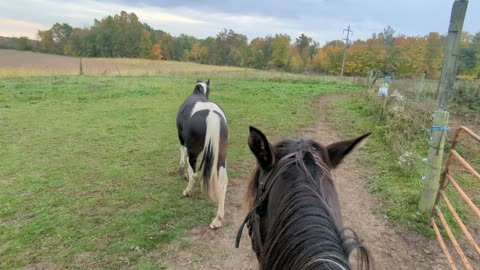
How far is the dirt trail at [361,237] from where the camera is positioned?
3115 millimetres

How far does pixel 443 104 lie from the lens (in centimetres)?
346

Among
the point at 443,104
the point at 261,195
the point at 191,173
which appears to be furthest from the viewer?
the point at 191,173

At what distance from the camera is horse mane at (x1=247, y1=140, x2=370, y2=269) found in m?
0.90

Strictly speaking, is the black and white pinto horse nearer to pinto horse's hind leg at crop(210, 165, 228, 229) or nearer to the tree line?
pinto horse's hind leg at crop(210, 165, 228, 229)

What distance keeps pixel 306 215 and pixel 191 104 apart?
12.3 feet

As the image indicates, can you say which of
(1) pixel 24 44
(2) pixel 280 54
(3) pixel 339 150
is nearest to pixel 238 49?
(2) pixel 280 54

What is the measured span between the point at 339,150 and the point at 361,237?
258 cm

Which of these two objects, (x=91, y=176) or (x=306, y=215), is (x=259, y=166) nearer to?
(x=306, y=215)

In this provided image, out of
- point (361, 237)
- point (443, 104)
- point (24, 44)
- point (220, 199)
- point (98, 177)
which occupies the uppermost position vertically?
point (24, 44)

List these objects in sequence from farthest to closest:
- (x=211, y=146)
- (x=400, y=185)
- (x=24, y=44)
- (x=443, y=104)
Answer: (x=24, y=44), (x=400, y=185), (x=211, y=146), (x=443, y=104)

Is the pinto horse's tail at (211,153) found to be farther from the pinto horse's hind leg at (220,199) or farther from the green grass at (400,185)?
the green grass at (400,185)

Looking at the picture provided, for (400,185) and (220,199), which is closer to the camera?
(220,199)

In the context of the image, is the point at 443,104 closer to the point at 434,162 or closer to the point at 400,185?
the point at 434,162

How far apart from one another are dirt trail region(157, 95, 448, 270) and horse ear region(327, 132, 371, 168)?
160 cm
